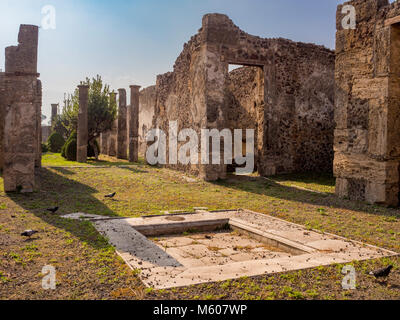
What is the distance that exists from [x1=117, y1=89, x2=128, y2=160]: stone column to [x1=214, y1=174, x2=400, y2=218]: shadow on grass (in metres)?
10.1

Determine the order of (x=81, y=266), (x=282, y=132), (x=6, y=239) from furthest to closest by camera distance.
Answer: (x=282, y=132), (x=6, y=239), (x=81, y=266)

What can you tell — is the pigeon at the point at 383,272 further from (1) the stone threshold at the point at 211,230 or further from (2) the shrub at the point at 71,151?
(2) the shrub at the point at 71,151

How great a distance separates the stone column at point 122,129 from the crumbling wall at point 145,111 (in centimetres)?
450

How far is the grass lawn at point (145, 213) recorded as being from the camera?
2961mm

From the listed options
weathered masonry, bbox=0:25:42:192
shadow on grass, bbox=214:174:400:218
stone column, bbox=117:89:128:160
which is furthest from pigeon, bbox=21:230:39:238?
stone column, bbox=117:89:128:160

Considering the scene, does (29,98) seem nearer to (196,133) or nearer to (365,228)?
(196,133)

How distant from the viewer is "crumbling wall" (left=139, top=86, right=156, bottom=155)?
83.1 feet

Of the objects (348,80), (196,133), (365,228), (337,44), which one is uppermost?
(337,44)

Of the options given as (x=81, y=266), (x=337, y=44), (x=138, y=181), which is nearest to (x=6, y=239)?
(x=81, y=266)

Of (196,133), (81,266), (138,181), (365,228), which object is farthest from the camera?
(196,133)

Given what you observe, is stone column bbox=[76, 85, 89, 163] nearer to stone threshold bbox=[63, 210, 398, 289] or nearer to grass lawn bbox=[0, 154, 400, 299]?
grass lawn bbox=[0, 154, 400, 299]

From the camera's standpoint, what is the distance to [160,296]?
9.29ft

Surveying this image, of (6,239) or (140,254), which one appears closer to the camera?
(140,254)
